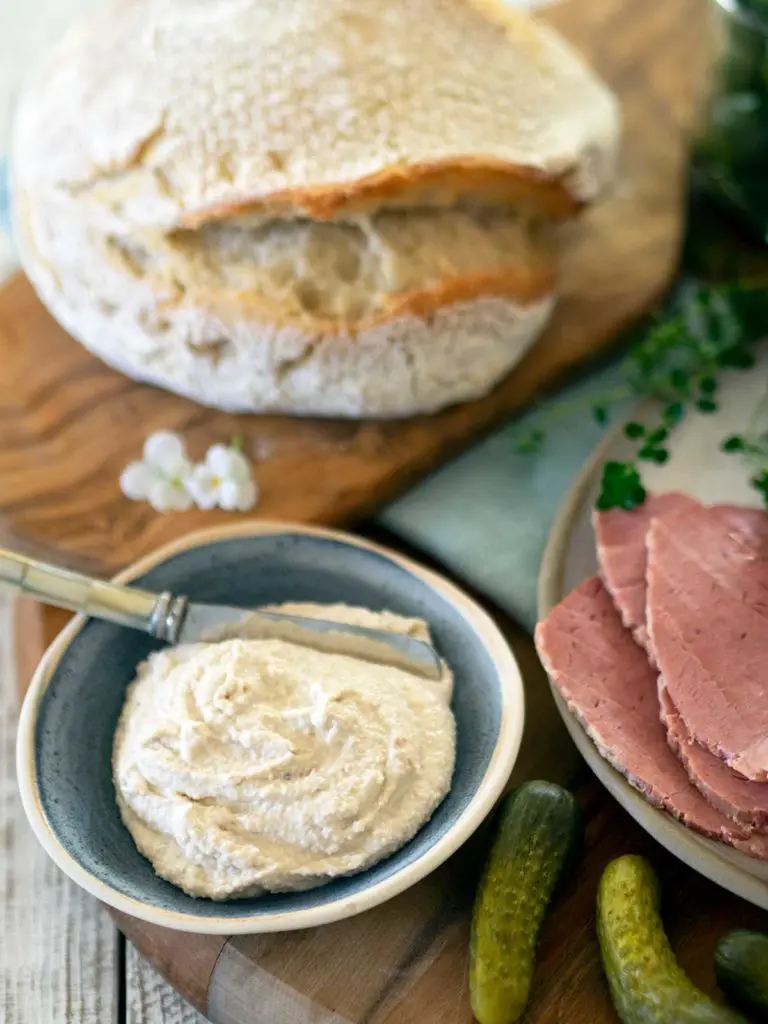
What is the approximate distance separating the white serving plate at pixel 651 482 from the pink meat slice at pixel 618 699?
52 mm

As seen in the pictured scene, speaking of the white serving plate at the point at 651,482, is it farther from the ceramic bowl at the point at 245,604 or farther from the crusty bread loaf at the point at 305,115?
the crusty bread loaf at the point at 305,115

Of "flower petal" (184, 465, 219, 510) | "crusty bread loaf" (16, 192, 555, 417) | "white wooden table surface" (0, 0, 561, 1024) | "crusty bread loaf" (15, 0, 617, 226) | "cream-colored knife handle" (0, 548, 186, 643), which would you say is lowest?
"white wooden table surface" (0, 0, 561, 1024)

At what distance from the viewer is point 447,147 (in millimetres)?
1923

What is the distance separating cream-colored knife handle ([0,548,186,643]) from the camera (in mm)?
1648

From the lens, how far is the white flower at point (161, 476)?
204cm

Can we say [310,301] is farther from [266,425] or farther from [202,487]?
[202,487]

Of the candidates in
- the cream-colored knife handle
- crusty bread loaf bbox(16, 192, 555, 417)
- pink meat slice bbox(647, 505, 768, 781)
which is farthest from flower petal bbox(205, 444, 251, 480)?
pink meat slice bbox(647, 505, 768, 781)

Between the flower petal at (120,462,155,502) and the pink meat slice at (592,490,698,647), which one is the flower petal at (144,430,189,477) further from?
the pink meat slice at (592,490,698,647)

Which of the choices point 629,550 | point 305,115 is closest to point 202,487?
point 305,115

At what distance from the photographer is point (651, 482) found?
200cm

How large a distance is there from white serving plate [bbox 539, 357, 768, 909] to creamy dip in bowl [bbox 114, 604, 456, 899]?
0.97ft

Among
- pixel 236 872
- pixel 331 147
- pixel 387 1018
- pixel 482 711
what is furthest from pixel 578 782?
pixel 331 147

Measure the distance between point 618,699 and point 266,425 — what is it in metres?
0.95

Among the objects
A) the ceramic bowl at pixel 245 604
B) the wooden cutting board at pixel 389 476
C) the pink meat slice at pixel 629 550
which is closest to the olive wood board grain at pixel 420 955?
the wooden cutting board at pixel 389 476
